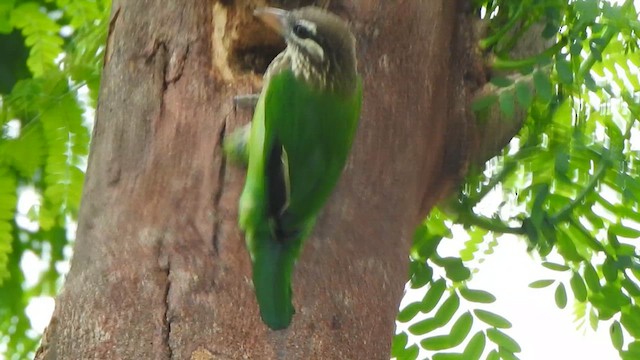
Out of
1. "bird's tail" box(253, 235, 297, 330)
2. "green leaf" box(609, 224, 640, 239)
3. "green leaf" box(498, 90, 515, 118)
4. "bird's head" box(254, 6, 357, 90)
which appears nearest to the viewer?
"bird's tail" box(253, 235, 297, 330)

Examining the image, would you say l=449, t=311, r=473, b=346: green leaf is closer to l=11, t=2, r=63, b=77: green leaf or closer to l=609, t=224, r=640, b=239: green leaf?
l=609, t=224, r=640, b=239: green leaf

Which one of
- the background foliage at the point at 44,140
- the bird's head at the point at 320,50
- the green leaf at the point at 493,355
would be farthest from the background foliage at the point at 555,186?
the background foliage at the point at 44,140

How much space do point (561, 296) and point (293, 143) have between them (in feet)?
2.32

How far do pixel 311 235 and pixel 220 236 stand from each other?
0.14 meters

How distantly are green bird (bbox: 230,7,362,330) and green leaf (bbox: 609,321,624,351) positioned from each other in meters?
0.68

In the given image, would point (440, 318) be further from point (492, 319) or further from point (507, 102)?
point (507, 102)

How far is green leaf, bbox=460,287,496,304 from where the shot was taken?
1.74m

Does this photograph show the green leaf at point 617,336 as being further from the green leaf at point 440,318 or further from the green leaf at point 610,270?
the green leaf at point 440,318

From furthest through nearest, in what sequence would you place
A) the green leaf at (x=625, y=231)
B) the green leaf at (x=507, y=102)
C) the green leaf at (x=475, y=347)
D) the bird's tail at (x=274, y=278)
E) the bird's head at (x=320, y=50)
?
the green leaf at (x=625, y=231), the green leaf at (x=475, y=347), the green leaf at (x=507, y=102), the bird's head at (x=320, y=50), the bird's tail at (x=274, y=278)

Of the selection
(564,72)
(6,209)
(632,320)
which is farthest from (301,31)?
(632,320)

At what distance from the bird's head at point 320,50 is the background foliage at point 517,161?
0.34 m

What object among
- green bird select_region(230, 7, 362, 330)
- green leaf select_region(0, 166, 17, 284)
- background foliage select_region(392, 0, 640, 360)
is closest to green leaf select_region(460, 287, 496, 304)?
background foliage select_region(392, 0, 640, 360)

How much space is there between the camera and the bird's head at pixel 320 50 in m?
1.37

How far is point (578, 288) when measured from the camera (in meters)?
1.76
